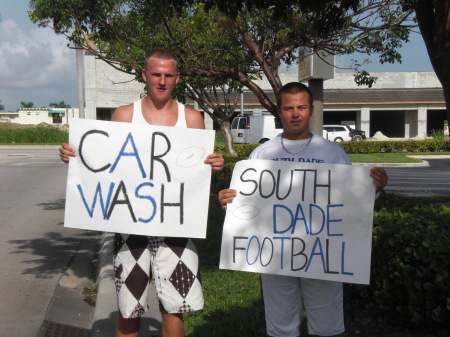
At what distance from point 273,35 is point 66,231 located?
14.8 feet

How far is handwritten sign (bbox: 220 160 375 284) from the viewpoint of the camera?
10.8 ft

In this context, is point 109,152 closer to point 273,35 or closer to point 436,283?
point 436,283

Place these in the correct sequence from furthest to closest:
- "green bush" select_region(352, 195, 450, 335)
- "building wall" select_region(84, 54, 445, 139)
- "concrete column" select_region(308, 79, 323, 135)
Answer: "building wall" select_region(84, 54, 445, 139), "concrete column" select_region(308, 79, 323, 135), "green bush" select_region(352, 195, 450, 335)

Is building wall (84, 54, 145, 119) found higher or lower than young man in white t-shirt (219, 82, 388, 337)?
higher

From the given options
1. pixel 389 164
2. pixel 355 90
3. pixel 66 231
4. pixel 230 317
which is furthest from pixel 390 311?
pixel 355 90

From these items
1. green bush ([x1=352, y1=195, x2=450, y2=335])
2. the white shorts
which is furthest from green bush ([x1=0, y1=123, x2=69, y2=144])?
the white shorts

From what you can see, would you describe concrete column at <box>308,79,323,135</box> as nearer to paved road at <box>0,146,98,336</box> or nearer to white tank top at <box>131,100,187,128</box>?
paved road at <box>0,146,98,336</box>

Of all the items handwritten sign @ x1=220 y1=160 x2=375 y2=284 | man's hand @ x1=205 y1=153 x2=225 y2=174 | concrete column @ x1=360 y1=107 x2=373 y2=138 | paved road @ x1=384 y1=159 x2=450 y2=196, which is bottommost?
Result: paved road @ x1=384 y1=159 x2=450 y2=196

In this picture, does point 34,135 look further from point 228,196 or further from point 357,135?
point 228,196

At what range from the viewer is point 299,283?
339 cm

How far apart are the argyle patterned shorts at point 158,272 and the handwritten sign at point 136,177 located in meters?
0.11

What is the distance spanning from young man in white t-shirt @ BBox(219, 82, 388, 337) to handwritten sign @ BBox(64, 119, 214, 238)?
0.79 ft

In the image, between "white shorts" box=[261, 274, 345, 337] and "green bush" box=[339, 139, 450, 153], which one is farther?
"green bush" box=[339, 139, 450, 153]

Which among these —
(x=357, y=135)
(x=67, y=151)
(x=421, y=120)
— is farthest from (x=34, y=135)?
(x=67, y=151)
